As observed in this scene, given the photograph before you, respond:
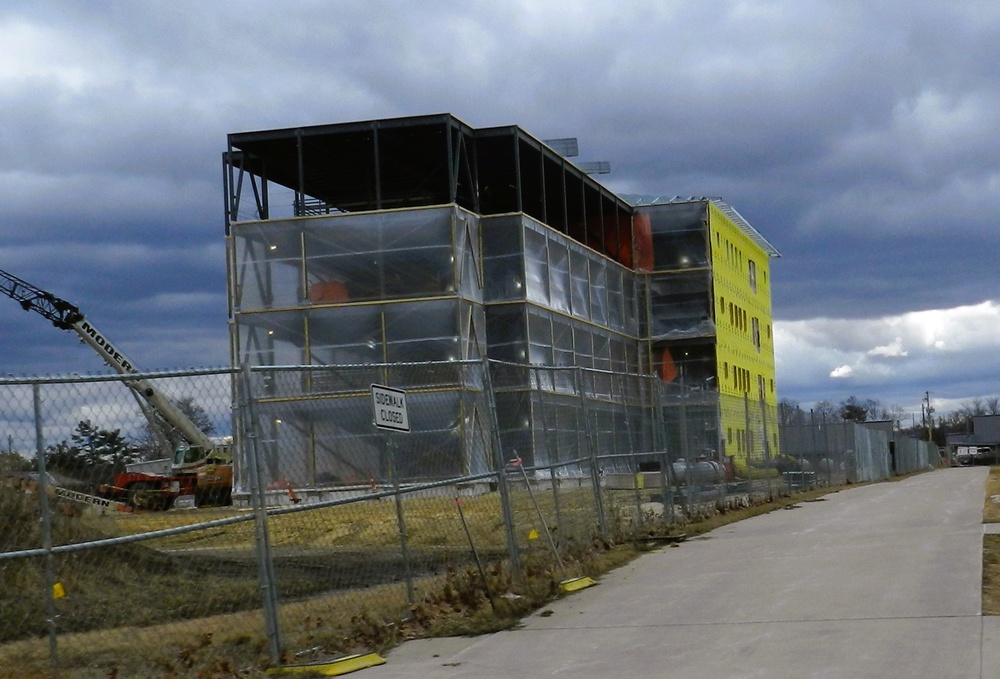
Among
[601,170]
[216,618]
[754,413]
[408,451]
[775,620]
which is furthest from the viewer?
[601,170]

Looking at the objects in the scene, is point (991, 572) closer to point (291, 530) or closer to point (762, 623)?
point (762, 623)

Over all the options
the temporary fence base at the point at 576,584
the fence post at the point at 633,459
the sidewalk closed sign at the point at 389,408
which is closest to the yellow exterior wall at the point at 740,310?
the fence post at the point at 633,459

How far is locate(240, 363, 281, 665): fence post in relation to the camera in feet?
28.2

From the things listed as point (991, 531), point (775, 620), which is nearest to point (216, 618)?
point (775, 620)

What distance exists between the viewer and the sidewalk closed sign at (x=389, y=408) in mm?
9664

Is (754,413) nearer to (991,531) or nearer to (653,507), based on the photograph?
(653,507)

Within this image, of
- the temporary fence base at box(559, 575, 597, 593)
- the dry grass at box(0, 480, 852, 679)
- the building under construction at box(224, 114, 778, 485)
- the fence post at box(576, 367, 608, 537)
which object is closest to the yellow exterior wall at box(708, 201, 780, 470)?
the building under construction at box(224, 114, 778, 485)

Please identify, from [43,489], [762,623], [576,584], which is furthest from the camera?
[576,584]

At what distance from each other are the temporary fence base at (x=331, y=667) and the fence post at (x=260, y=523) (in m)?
0.13

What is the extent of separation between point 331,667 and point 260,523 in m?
1.10

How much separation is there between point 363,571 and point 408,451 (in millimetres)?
1428

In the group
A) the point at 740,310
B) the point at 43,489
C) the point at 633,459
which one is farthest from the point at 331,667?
the point at 740,310

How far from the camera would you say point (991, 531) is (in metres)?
15.2

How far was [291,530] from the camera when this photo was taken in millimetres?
12469
